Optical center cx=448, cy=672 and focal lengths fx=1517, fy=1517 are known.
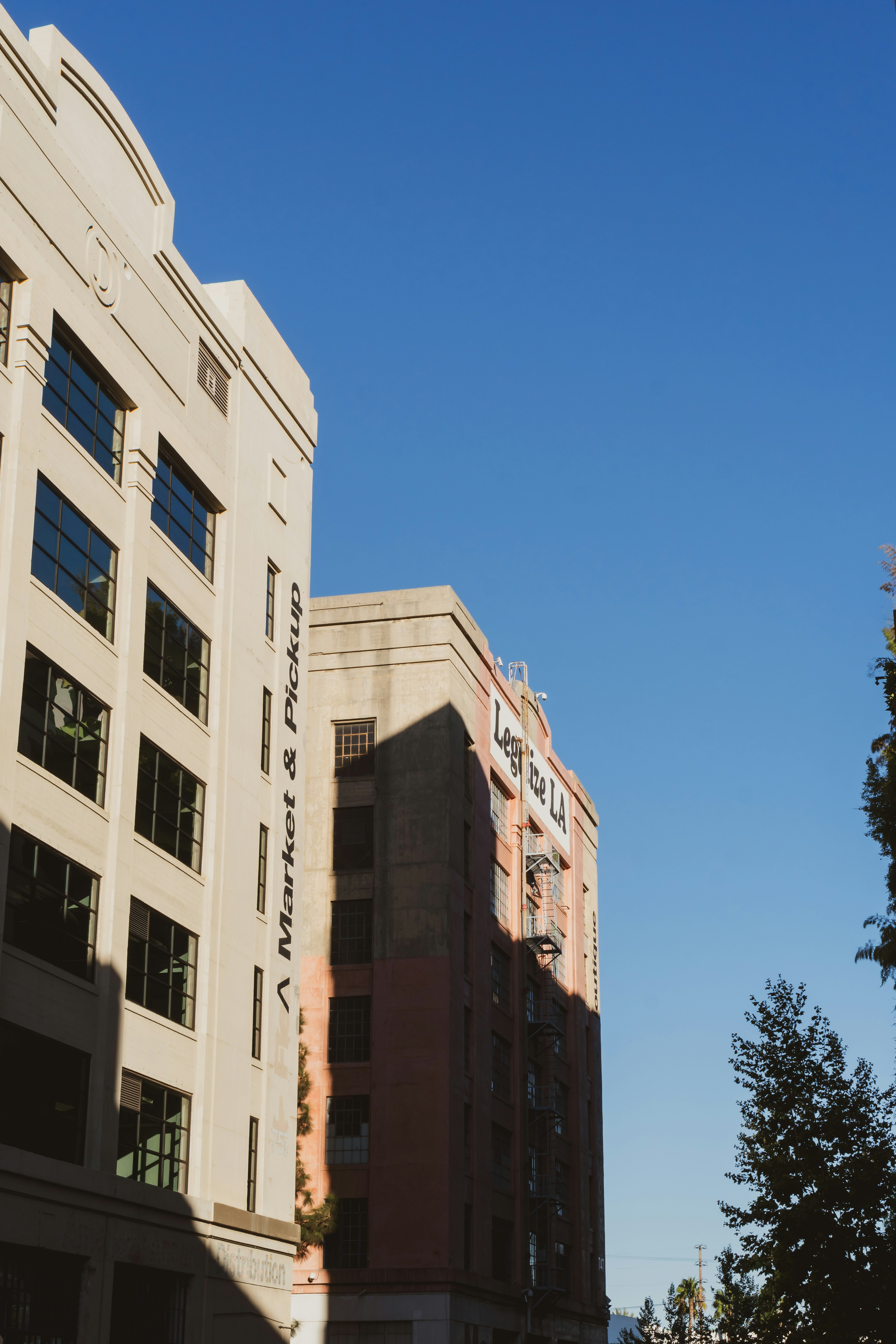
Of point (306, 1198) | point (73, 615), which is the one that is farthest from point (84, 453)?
point (306, 1198)

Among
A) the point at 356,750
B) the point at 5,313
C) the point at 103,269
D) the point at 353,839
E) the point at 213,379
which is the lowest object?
the point at 353,839

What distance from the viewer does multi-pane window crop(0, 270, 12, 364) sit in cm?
2950

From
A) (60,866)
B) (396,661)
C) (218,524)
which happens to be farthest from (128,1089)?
(396,661)

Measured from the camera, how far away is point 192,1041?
34.3 metres

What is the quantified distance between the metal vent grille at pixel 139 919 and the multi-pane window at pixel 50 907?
1601 mm

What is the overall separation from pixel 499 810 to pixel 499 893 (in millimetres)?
3732

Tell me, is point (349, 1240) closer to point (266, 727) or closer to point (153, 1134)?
point (266, 727)

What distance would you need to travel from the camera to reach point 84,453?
3200 centimetres

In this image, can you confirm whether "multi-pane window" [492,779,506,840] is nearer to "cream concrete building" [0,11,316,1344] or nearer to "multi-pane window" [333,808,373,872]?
"multi-pane window" [333,808,373,872]

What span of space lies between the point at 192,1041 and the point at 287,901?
667 centimetres

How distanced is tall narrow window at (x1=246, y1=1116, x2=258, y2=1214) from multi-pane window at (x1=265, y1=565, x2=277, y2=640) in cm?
1270

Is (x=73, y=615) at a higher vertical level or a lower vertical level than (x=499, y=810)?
lower

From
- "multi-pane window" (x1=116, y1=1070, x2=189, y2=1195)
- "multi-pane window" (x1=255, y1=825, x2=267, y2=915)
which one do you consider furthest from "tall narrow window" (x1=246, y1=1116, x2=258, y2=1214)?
"multi-pane window" (x1=255, y1=825, x2=267, y2=915)

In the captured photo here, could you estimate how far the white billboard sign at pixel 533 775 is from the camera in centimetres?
6706
